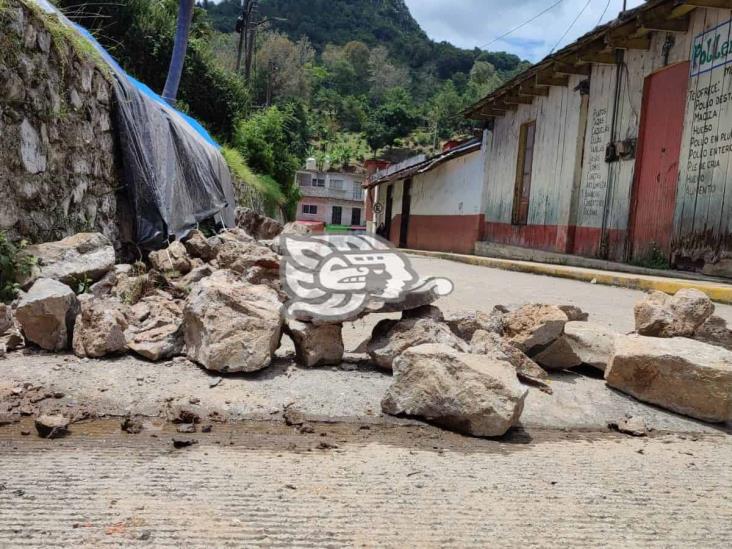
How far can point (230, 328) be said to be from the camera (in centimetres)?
262

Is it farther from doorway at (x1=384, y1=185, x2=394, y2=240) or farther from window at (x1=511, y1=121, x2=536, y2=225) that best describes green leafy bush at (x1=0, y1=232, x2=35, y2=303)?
doorway at (x1=384, y1=185, x2=394, y2=240)

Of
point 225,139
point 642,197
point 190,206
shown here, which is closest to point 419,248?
point 225,139

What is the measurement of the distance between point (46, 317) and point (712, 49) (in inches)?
298

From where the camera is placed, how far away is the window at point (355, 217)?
4750 centimetres

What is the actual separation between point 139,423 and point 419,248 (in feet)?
53.8

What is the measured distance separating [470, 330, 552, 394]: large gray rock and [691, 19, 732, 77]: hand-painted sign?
5651mm

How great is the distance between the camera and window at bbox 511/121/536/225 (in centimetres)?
1154

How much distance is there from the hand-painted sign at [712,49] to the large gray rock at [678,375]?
539cm

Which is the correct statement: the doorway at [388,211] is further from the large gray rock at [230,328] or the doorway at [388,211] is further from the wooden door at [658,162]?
the large gray rock at [230,328]

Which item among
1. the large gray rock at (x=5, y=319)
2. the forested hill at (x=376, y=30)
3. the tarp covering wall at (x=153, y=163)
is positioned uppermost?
the forested hill at (x=376, y=30)

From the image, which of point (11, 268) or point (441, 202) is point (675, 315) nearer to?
point (11, 268)

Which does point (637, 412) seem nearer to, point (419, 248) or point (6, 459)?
point (6, 459)

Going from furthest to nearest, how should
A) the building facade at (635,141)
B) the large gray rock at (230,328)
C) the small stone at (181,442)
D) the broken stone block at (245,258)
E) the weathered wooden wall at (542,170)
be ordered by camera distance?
the weathered wooden wall at (542,170) → the building facade at (635,141) → the broken stone block at (245,258) → the large gray rock at (230,328) → the small stone at (181,442)

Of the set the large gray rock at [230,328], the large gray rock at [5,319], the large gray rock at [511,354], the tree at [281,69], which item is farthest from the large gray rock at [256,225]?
the tree at [281,69]
